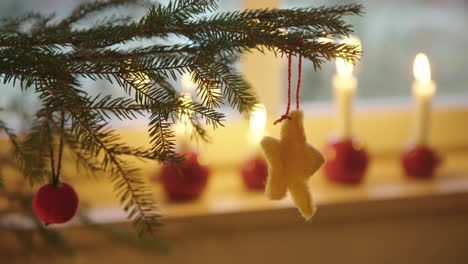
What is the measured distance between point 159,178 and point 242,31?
592 mm

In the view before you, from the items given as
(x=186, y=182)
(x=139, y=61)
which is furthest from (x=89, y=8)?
(x=186, y=182)

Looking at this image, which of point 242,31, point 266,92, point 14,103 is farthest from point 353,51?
point 266,92

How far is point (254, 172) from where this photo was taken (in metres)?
0.99

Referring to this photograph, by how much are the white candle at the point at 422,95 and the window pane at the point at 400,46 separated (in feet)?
0.62

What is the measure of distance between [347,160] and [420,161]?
0.18 meters

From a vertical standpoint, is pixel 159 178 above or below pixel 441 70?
below

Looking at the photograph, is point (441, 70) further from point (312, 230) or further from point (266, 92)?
point (312, 230)

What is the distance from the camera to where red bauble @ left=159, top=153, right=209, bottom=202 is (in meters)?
0.91

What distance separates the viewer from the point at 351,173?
39.9 inches

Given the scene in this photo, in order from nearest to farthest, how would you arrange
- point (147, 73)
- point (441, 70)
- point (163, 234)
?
point (147, 73) → point (163, 234) → point (441, 70)

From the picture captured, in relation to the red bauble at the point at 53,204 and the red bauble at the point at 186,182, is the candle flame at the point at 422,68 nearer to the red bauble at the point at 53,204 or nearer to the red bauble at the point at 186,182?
the red bauble at the point at 186,182

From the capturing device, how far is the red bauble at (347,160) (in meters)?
1.01

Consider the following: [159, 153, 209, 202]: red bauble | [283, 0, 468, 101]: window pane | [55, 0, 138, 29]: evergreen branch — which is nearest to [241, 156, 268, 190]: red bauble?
[159, 153, 209, 202]: red bauble

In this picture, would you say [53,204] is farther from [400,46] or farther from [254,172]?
[400,46]
